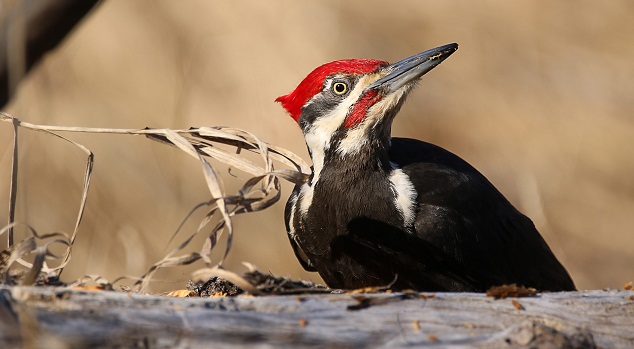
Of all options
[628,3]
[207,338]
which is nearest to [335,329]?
[207,338]

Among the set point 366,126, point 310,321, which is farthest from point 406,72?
point 310,321

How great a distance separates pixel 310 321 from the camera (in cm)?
223

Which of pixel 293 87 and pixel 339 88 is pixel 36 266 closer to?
pixel 339 88

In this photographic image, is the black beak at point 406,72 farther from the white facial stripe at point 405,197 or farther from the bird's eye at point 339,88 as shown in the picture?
the white facial stripe at point 405,197

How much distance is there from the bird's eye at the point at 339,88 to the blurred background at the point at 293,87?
2.52 m

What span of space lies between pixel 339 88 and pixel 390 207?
0.59m

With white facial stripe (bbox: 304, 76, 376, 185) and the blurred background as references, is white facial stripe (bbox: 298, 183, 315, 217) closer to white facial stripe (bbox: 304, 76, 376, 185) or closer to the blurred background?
white facial stripe (bbox: 304, 76, 376, 185)

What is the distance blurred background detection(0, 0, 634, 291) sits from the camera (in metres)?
6.34

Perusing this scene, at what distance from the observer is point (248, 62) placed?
6.92m

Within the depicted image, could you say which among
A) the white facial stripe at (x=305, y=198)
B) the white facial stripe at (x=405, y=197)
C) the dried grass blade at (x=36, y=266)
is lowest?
the dried grass blade at (x=36, y=266)

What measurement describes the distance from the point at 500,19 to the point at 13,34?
5397 mm

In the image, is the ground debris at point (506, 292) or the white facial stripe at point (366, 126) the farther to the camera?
the white facial stripe at point (366, 126)

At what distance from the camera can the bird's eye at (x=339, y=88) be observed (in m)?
3.83

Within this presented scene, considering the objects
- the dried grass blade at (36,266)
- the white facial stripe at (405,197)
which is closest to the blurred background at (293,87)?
the white facial stripe at (405,197)
